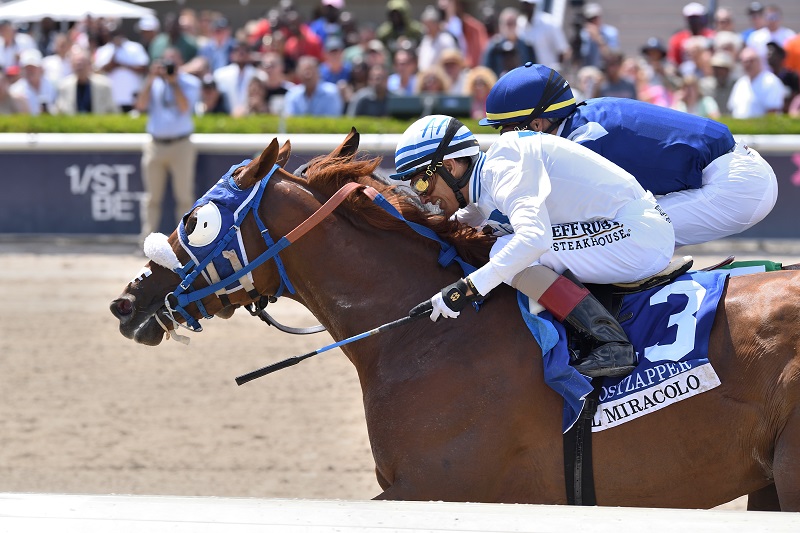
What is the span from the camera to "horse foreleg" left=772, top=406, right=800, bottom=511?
3764 mm

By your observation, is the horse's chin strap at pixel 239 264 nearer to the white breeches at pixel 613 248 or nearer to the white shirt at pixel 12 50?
the white breeches at pixel 613 248

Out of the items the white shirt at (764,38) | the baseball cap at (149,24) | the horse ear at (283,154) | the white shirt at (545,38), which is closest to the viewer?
the horse ear at (283,154)

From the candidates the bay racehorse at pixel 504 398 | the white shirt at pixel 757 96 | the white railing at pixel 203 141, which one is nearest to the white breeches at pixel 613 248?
the bay racehorse at pixel 504 398

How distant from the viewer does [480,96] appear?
12117 millimetres

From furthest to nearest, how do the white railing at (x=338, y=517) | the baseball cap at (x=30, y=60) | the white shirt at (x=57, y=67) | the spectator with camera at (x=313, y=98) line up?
1. the white shirt at (x=57, y=67)
2. the baseball cap at (x=30, y=60)
3. the spectator with camera at (x=313, y=98)
4. the white railing at (x=338, y=517)

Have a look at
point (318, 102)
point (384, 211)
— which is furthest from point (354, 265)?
point (318, 102)

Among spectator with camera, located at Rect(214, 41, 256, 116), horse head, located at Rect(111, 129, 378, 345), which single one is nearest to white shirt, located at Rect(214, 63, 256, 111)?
spectator with camera, located at Rect(214, 41, 256, 116)

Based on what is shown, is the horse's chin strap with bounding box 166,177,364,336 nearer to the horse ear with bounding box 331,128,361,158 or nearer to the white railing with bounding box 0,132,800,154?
the horse ear with bounding box 331,128,361,158

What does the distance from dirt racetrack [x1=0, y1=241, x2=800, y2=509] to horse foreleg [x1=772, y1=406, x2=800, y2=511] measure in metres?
2.04

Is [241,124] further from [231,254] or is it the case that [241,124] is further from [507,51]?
[231,254]

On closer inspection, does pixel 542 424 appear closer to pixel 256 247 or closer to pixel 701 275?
pixel 701 275

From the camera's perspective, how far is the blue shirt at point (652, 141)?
451cm

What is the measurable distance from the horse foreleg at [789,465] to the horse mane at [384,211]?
4.15 ft

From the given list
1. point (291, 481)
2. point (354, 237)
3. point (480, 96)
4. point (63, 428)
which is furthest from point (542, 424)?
point (480, 96)
